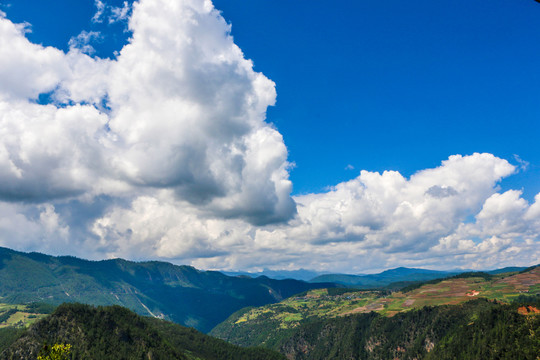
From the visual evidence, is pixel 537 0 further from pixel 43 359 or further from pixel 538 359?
pixel 538 359

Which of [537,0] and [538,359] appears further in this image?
[538,359]

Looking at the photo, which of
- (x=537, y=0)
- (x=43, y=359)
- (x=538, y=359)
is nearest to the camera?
(x=537, y=0)

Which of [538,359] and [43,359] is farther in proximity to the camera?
[538,359]

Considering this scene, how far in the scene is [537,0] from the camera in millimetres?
18172

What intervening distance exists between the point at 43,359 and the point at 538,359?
9893 inches

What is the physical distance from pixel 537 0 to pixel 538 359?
9934 inches

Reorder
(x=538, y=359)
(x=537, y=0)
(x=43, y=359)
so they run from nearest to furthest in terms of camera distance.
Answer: (x=537, y=0) < (x=43, y=359) < (x=538, y=359)

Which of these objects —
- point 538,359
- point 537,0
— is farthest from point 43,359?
point 538,359

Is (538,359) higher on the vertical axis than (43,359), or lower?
lower

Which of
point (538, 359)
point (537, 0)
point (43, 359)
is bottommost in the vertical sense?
point (538, 359)

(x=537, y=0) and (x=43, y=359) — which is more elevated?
(x=537, y=0)

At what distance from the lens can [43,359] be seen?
4934cm

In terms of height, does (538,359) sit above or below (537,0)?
below
